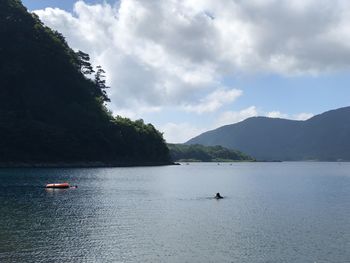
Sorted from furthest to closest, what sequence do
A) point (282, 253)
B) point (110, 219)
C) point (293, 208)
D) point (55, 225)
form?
point (293, 208) → point (110, 219) → point (55, 225) → point (282, 253)

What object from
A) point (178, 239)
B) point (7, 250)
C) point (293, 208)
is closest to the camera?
point (7, 250)

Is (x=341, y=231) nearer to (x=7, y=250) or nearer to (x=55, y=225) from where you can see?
(x=55, y=225)

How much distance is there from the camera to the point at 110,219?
6988 centimetres

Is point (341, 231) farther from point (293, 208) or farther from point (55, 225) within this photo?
point (55, 225)

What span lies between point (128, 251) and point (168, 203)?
4615cm

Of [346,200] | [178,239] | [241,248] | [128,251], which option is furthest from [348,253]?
[346,200]

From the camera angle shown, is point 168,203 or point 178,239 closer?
point 178,239

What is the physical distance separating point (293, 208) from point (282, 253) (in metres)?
42.0

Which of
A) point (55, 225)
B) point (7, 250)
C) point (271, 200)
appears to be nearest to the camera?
point (7, 250)

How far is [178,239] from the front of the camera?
183 feet

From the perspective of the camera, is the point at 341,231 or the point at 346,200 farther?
the point at 346,200

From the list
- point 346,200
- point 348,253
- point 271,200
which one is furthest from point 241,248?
point 346,200

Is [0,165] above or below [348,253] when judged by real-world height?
above

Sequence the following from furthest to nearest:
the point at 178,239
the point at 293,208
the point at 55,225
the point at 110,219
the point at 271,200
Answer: the point at 271,200 → the point at 293,208 → the point at 110,219 → the point at 55,225 → the point at 178,239
